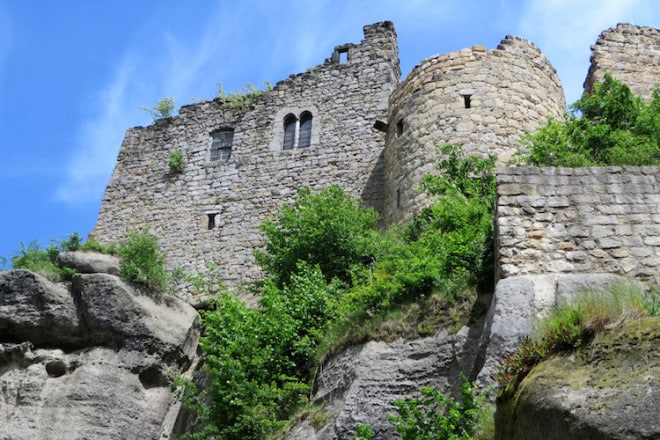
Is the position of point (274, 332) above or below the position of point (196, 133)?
below

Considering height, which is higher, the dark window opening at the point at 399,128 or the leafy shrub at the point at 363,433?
the dark window opening at the point at 399,128

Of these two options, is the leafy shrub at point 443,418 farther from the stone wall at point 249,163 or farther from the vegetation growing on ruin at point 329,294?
the stone wall at point 249,163

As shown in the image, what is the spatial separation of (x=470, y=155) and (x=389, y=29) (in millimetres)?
6277

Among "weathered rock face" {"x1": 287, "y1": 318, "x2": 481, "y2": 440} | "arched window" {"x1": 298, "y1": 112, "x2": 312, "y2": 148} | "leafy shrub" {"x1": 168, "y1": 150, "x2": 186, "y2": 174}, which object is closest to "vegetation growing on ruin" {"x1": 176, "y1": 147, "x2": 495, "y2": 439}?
"weathered rock face" {"x1": 287, "y1": 318, "x2": 481, "y2": 440}

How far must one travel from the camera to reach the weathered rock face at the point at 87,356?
41.9 feet

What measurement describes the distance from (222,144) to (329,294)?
8.51 metres

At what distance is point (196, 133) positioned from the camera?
20.3m

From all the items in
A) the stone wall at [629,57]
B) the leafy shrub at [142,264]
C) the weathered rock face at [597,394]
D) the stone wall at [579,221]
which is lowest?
the weathered rock face at [597,394]

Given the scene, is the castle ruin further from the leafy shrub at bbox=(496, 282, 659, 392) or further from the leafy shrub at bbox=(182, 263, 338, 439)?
the leafy shrub at bbox=(496, 282, 659, 392)

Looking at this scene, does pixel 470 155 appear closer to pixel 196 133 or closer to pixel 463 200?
pixel 463 200

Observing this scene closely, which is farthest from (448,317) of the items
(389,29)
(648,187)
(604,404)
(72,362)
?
(389,29)

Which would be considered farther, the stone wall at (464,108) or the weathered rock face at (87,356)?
the stone wall at (464,108)

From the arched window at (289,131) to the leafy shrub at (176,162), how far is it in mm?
2625

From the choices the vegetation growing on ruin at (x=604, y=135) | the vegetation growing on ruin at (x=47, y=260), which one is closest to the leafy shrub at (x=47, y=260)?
the vegetation growing on ruin at (x=47, y=260)
